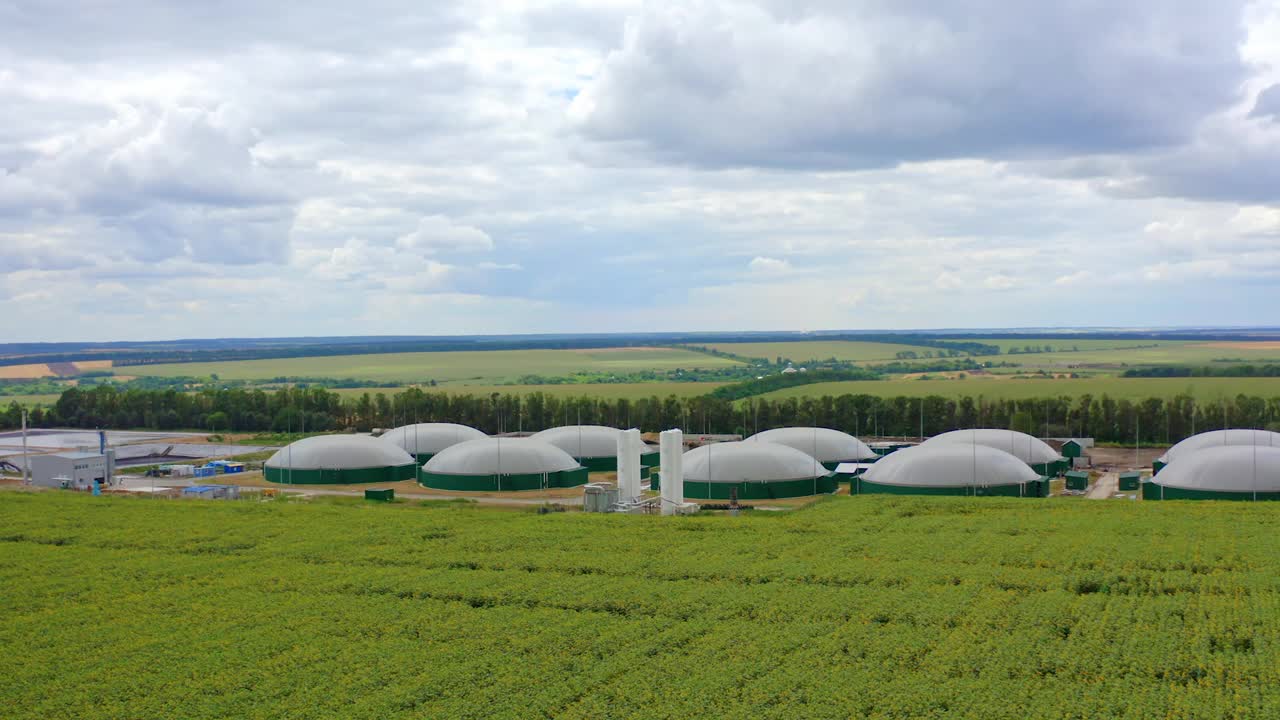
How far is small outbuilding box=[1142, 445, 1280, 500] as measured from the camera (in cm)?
5088

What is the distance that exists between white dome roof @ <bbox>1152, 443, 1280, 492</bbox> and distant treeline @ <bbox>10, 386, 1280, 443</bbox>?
96.2 ft

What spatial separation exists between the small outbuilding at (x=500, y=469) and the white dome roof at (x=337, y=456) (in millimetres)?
3741

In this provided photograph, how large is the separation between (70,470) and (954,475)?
51.2m

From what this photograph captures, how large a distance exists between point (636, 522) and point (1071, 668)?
23315 mm

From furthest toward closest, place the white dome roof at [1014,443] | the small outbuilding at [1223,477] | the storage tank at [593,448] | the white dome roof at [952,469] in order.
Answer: the storage tank at [593,448] < the white dome roof at [1014,443] < the white dome roof at [952,469] < the small outbuilding at [1223,477]

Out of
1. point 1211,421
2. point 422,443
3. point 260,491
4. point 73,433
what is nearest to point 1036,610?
point 260,491

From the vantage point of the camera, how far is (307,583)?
104ft

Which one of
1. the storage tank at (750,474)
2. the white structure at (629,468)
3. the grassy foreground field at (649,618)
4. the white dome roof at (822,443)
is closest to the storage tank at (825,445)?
the white dome roof at (822,443)

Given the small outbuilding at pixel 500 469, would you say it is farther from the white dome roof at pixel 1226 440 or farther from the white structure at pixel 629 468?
the white dome roof at pixel 1226 440

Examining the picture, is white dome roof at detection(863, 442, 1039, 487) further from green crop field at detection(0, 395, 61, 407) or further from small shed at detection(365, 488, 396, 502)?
green crop field at detection(0, 395, 61, 407)

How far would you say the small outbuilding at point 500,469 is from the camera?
6094 cm

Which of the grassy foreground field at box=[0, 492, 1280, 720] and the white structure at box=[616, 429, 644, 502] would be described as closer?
the grassy foreground field at box=[0, 492, 1280, 720]

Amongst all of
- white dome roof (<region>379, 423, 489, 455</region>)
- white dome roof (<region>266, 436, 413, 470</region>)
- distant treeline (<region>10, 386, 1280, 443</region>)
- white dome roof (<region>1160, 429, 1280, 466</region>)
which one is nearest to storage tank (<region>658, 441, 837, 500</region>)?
white dome roof (<region>266, 436, 413, 470</region>)

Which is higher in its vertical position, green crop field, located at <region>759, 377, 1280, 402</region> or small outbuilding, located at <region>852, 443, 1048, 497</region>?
green crop field, located at <region>759, 377, 1280, 402</region>
